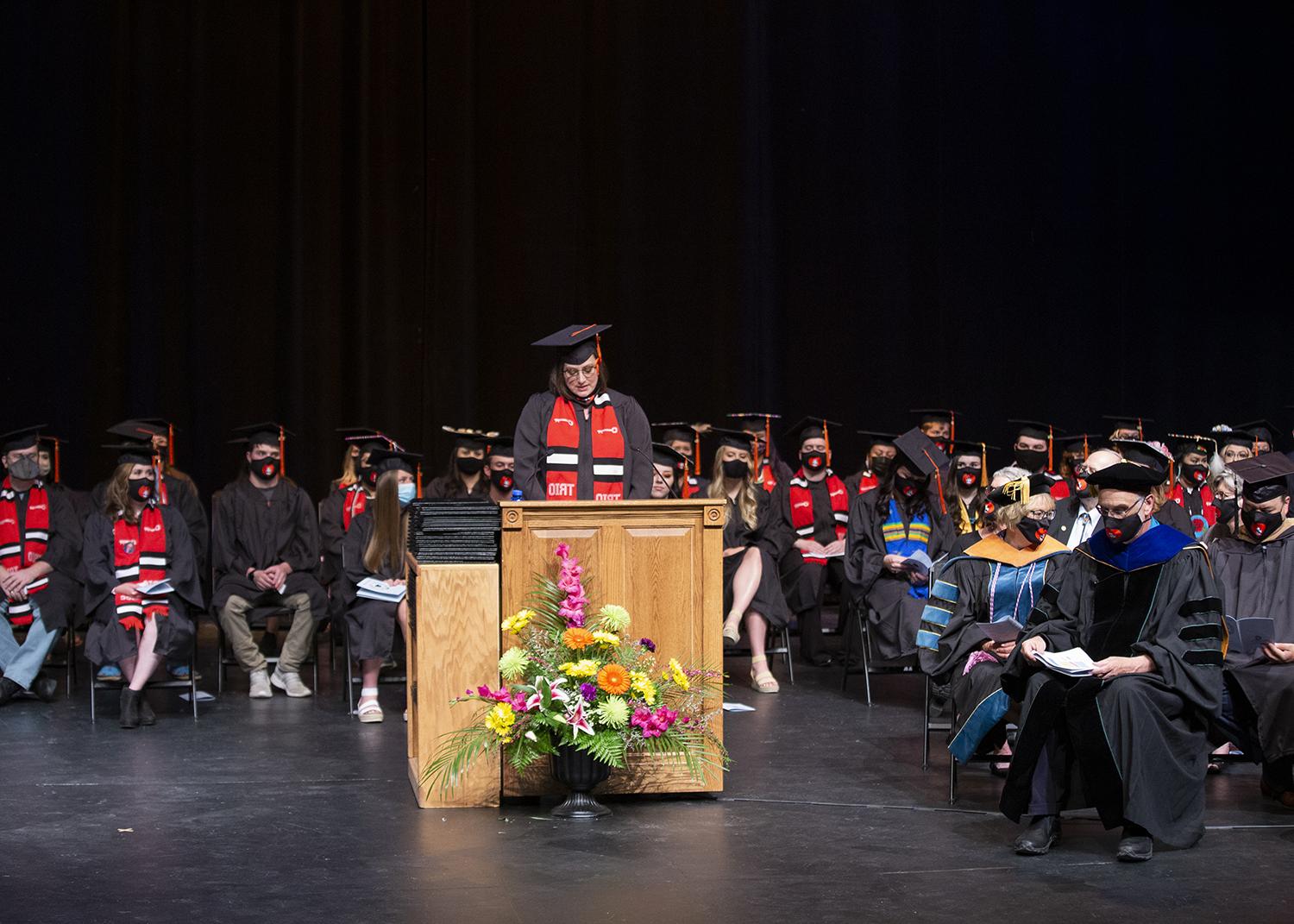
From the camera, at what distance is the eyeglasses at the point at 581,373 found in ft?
19.8

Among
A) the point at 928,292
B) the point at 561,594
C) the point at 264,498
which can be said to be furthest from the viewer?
the point at 928,292

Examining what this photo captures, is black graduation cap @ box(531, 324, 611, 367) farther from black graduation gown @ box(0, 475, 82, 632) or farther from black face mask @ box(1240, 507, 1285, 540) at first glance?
black graduation gown @ box(0, 475, 82, 632)

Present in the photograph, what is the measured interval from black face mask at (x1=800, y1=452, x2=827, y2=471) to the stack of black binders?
13.8 ft

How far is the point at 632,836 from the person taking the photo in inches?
192

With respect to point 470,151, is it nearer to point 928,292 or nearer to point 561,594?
point 928,292

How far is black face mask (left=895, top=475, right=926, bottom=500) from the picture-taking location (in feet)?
25.8

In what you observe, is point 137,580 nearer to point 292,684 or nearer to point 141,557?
point 141,557

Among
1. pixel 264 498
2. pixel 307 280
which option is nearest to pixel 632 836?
pixel 264 498

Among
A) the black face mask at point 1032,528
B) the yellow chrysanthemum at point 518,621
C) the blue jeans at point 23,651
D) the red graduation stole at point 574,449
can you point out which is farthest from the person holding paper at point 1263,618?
the blue jeans at point 23,651

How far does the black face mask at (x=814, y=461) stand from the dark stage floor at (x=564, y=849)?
9.50 ft

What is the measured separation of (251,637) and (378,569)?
3.07 feet

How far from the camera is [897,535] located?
7.90 metres

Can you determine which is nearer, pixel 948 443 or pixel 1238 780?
pixel 1238 780

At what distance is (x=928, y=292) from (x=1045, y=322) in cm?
99
